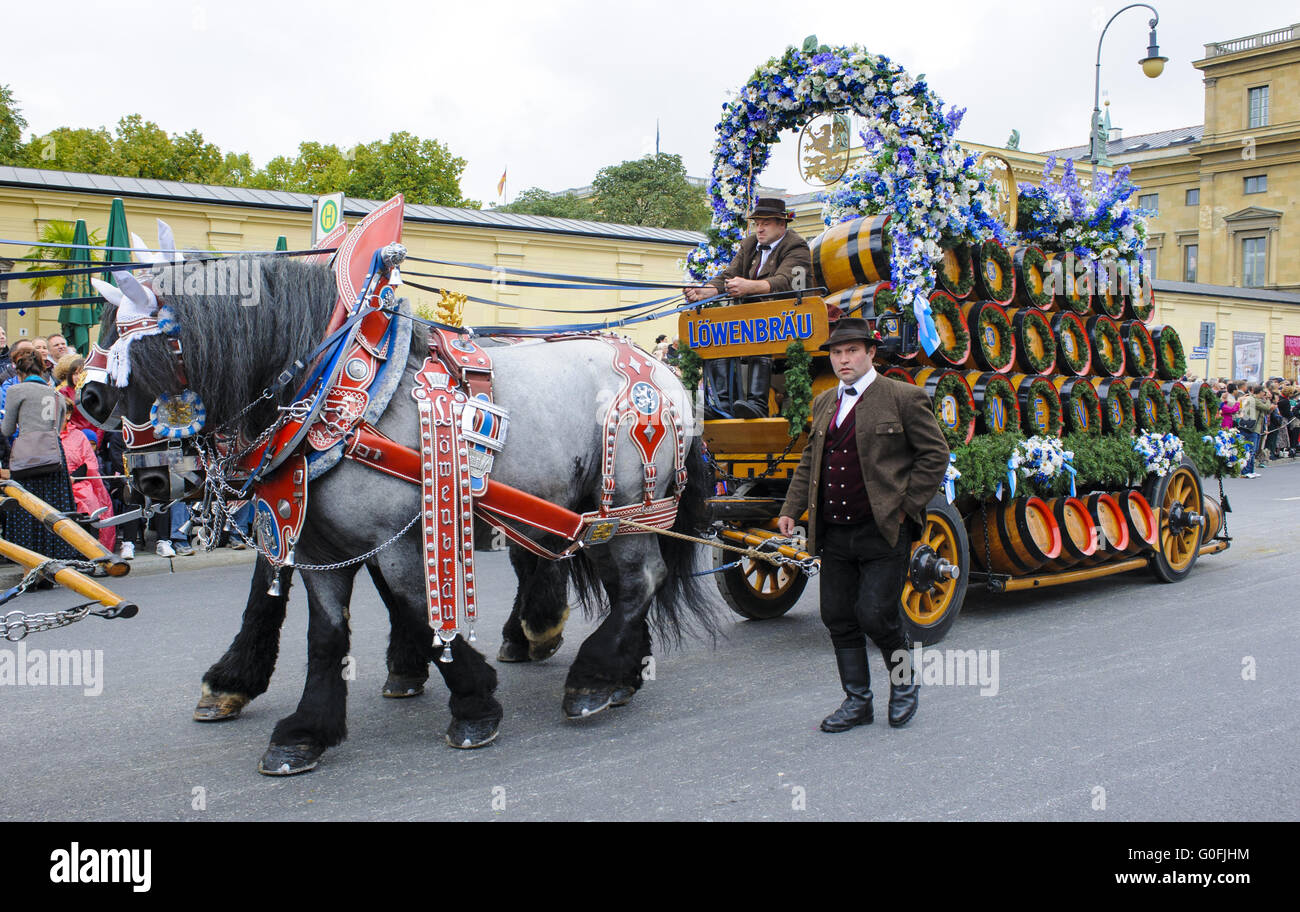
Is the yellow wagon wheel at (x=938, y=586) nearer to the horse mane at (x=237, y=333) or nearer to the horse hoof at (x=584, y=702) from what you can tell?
the horse hoof at (x=584, y=702)

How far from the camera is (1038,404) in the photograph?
22.9ft

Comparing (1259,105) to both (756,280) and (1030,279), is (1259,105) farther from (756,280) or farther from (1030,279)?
(756,280)

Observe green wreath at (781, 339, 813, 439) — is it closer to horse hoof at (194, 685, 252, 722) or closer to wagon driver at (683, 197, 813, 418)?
wagon driver at (683, 197, 813, 418)

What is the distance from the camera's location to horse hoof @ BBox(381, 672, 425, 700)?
511 centimetres

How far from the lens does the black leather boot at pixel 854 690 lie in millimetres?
4516

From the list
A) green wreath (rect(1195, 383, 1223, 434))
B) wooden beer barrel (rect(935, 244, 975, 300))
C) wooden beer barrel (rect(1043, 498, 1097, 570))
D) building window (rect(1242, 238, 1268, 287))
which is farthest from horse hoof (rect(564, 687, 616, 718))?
building window (rect(1242, 238, 1268, 287))

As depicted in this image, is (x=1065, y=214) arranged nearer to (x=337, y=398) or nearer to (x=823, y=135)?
(x=823, y=135)

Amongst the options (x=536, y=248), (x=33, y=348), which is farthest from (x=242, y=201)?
(x=33, y=348)

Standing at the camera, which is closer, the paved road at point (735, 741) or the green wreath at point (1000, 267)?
the paved road at point (735, 741)

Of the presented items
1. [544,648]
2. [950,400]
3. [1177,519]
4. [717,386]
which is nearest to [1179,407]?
[1177,519]

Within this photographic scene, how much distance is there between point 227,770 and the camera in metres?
4.08

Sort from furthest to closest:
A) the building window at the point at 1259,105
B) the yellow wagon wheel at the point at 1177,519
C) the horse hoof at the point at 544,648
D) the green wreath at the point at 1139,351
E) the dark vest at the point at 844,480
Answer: the building window at the point at 1259,105, the green wreath at the point at 1139,351, the yellow wagon wheel at the point at 1177,519, the horse hoof at the point at 544,648, the dark vest at the point at 844,480

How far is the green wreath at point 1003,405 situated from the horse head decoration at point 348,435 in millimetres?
2802

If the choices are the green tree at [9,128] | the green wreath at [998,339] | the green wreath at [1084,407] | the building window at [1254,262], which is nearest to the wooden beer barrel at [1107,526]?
the green wreath at [1084,407]
